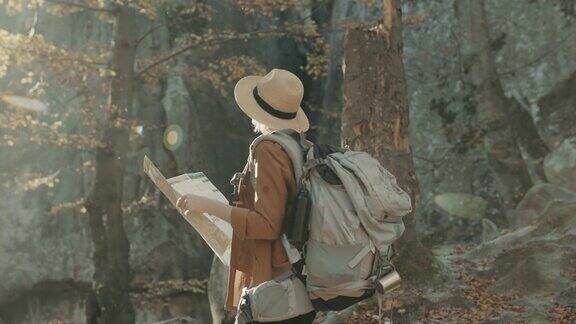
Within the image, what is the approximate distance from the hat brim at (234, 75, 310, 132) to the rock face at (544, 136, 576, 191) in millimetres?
10694

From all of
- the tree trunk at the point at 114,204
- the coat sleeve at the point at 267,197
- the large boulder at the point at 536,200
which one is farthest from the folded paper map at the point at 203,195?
the large boulder at the point at 536,200

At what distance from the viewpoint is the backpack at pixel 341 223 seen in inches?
117

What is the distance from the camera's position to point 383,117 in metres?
7.46

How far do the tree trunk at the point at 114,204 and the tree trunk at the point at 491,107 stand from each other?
8179mm

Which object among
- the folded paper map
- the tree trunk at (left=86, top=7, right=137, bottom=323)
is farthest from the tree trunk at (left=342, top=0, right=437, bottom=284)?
the folded paper map

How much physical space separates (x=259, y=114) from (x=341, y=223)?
2.34 feet

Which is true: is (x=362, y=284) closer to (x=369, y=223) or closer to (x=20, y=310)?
(x=369, y=223)

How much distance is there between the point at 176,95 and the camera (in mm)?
15344

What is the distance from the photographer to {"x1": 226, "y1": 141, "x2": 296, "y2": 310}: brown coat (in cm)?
298

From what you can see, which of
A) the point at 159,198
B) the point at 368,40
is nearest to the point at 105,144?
the point at 368,40

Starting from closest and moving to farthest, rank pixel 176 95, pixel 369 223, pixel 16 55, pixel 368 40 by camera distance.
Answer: pixel 369 223 → pixel 368 40 → pixel 16 55 → pixel 176 95

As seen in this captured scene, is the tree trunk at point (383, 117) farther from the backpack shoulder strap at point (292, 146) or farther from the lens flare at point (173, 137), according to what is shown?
the lens flare at point (173, 137)

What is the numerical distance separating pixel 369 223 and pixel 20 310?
12981 mm

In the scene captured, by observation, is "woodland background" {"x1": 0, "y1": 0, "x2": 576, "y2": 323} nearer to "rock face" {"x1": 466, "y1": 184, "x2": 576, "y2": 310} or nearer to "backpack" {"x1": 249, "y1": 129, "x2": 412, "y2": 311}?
"rock face" {"x1": 466, "y1": 184, "x2": 576, "y2": 310}
